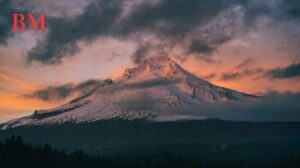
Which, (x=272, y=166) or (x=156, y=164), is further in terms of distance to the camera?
(x=272, y=166)

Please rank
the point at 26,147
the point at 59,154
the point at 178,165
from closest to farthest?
the point at 26,147, the point at 59,154, the point at 178,165

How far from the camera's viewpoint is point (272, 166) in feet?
559

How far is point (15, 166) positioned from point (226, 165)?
6860cm

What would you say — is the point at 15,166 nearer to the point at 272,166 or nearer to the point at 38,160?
the point at 38,160

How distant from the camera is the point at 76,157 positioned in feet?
445

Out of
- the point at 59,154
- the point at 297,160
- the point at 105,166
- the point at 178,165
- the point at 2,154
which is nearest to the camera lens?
the point at 2,154

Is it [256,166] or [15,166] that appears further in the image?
[256,166]

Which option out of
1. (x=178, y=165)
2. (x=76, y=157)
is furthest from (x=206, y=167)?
(x=76, y=157)

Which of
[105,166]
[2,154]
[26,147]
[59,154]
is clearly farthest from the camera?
[105,166]

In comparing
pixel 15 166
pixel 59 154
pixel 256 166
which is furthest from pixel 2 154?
pixel 256 166

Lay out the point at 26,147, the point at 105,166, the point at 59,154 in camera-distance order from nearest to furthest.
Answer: the point at 26,147 → the point at 59,154 → the point at 105,166

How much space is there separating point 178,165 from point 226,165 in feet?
48.5

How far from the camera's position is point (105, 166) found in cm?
14175

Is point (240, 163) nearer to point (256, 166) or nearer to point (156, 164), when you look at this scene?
point (256, 166)
